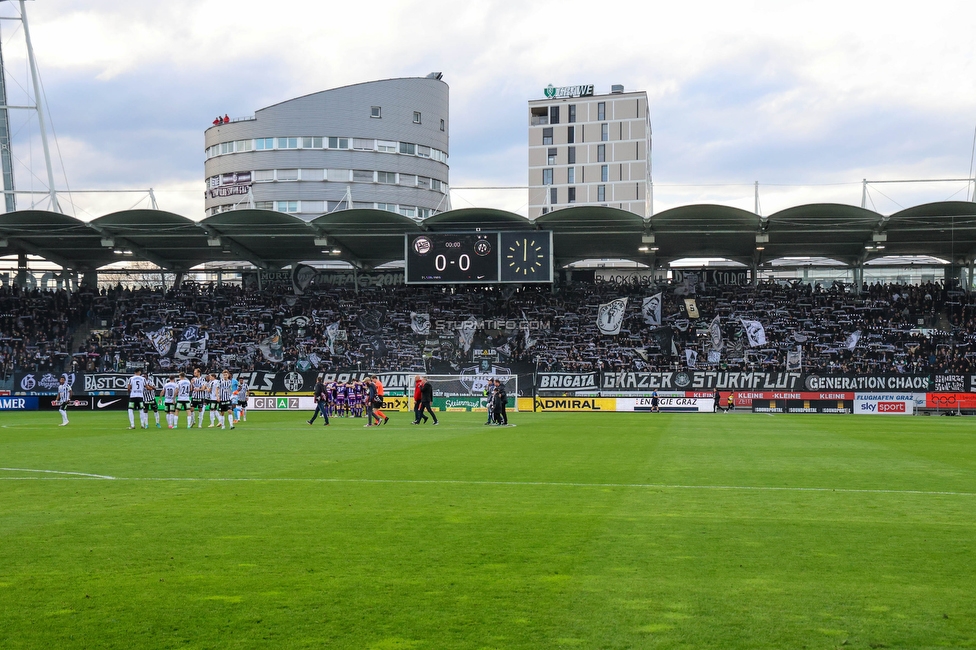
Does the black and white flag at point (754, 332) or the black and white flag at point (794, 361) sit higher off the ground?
the black and white flag at point (754, 332)

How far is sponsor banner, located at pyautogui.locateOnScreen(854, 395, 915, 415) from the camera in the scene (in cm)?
4691

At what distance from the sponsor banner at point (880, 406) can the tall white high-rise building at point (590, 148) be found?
74531 millimetres

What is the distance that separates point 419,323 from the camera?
189 ft

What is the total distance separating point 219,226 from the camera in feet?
175

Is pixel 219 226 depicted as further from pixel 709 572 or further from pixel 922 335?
pixel 709 572

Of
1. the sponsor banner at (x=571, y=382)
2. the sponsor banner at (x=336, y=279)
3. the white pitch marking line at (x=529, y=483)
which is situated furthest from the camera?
the sponsor banner at (x=336, y=279)

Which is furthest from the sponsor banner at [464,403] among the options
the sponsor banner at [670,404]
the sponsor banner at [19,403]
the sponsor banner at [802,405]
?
the sponsor banner at [19,403]

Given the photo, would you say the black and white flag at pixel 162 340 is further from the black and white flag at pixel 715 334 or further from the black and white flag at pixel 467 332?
the black and white flag at pixel 715 334

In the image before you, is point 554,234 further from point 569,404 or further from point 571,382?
point 569,404

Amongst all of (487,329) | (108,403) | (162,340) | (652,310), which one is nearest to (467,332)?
(487,329)

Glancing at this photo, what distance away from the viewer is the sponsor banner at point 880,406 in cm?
4691

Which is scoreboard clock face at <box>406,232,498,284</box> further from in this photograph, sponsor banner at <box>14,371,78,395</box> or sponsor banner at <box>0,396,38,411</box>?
sponsor banner at <box>0,396,38,411</box>

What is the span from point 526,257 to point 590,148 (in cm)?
7533

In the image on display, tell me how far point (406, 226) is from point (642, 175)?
73103 millimetres
